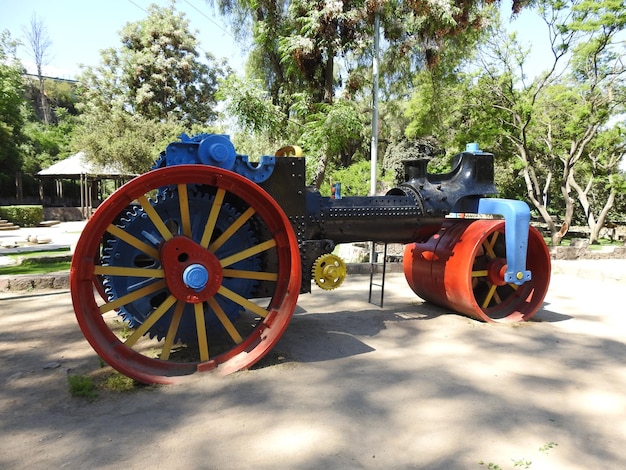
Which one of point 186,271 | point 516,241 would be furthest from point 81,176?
point 516,241

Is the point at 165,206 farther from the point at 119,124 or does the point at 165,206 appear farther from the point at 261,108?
the point at 119,124

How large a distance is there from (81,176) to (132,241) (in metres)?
29.1

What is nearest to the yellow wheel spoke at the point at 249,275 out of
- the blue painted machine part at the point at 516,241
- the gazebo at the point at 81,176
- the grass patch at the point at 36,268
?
the blue painted machine part at the point at 516,241

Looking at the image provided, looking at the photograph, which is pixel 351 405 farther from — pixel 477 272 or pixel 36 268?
pixel 36 268

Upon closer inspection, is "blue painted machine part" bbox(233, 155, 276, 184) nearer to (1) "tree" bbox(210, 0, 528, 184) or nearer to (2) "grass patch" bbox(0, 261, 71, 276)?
(2) "grass patch" bbox(0, 261, 71, 276)

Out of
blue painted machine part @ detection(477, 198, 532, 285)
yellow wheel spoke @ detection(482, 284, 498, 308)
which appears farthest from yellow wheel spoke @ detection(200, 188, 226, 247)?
yellow wheel spoke @ detection(482, 284, 498, 308)

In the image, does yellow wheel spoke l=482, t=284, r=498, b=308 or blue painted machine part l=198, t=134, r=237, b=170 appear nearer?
blue painted machine part l=198, t=134, r=237, b=170

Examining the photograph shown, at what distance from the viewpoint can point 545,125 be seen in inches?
734

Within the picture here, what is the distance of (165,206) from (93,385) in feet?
5.25

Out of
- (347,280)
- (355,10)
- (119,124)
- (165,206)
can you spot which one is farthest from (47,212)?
(165,206)

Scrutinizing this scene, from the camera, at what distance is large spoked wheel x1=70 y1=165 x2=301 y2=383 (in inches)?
140

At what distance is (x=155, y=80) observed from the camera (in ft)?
113

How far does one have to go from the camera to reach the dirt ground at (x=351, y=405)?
2.66 metres

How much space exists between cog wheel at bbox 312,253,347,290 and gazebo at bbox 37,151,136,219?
23.1 metres
